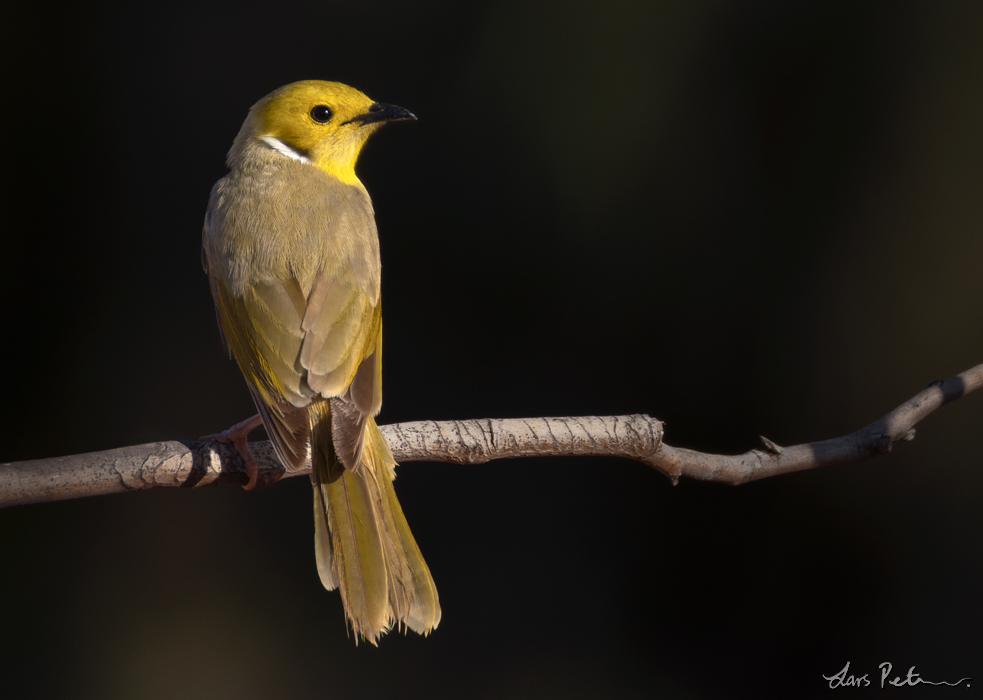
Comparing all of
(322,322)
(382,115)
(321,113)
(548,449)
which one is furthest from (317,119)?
(548,449)

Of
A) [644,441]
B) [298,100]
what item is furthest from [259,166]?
[644,441]

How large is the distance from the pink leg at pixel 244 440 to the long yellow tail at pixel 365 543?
6.3 inches

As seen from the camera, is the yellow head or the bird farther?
the yellow head

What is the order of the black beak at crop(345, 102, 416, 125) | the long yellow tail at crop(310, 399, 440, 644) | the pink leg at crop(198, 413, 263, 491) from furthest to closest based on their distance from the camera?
the black beak at crop(345, 102, 416, 125), the pink leg at crop(198, 413, 263, 491), the long yellow tail at crop(310, 399, 440, 644)

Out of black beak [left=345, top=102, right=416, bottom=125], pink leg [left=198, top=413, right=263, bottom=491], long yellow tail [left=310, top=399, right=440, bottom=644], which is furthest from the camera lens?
black beak [left=345, top=102, right=416, bottom=125]

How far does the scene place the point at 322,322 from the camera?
5.81ft

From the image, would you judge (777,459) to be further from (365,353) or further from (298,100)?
(298,100)

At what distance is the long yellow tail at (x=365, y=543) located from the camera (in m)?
1.60

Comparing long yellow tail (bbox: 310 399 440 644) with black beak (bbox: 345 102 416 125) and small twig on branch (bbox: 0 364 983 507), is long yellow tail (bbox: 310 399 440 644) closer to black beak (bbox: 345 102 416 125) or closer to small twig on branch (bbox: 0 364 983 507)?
small twig on branch (bbox: 0 364 983 507)

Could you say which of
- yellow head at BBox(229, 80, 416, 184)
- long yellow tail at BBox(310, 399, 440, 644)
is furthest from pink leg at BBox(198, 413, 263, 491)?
yellow head at BBox(229, 80, 416, 184)

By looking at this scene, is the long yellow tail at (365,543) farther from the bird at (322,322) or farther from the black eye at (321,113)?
the black eye at (321,113)

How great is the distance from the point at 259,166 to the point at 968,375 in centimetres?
169

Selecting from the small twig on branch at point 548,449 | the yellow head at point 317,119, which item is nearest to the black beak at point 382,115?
the yellow head at point 317,119

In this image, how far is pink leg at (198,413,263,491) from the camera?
5.67 feet
